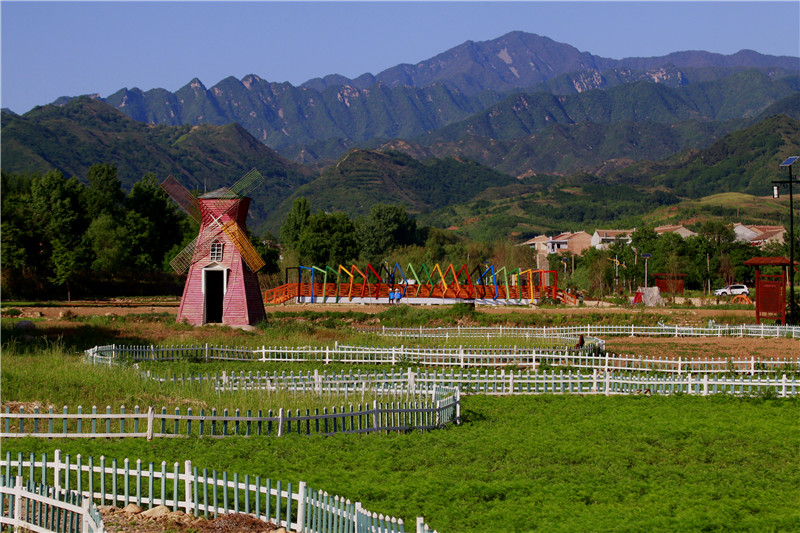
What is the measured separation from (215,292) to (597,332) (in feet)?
63.6

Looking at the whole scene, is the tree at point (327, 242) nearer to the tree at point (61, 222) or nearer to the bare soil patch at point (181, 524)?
the tree at point (61, 222)

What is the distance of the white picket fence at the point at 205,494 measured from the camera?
1047cm

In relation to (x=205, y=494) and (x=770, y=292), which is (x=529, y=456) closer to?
(x=205, y=494)

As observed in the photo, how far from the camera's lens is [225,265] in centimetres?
3991

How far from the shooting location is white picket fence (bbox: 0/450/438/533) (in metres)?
10.5

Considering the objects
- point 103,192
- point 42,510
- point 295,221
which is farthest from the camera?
point 295,221

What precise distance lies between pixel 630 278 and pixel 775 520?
8396 cm

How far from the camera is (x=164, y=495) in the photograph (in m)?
12.0

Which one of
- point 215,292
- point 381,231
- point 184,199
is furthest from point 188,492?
point 381,231

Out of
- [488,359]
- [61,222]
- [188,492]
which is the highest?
[61,222]

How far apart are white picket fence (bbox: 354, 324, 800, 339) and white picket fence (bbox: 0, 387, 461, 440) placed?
1976 centimetres

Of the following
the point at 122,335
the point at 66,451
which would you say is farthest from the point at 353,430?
the point at 122,335

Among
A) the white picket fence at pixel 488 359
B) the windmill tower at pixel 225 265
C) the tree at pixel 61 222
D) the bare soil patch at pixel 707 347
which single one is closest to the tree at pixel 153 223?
the tree at pixel 61 222

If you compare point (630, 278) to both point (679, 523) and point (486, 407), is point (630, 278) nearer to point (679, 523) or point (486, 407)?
point (486, 407)
